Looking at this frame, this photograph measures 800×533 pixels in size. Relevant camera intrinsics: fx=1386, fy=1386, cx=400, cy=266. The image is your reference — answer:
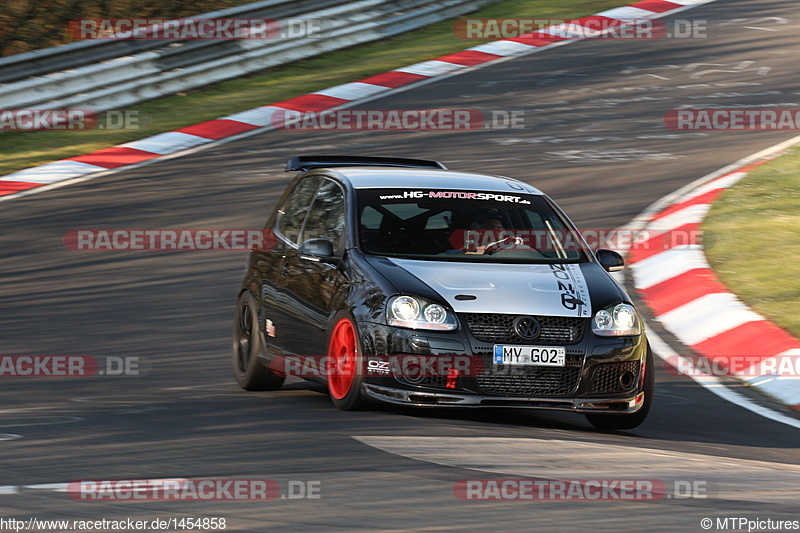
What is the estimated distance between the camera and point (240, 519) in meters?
5.50

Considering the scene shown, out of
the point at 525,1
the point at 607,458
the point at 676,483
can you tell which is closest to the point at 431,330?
the point at 607,458

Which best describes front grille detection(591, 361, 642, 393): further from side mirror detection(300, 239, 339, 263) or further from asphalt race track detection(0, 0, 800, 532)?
side mirror detection(300, 239, 339, 263)

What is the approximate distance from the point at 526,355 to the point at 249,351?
2481 mm

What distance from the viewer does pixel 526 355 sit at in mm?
7750

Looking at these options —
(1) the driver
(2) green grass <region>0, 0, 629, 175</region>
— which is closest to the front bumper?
(1) the driver

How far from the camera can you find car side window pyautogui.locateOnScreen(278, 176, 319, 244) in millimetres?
9477

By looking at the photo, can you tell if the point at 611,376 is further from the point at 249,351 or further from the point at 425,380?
the point at 249,351

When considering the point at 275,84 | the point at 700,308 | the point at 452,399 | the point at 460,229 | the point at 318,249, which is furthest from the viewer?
the point at 275,84

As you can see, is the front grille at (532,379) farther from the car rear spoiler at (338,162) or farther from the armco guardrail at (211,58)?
the armco guardrail at (211,58)

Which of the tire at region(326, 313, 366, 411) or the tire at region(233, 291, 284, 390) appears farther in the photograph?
the tire at region(233, 291, 284, 390)

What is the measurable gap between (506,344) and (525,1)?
59.5 feet

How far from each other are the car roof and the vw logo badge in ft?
4.95

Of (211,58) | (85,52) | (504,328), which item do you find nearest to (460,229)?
(504,328)

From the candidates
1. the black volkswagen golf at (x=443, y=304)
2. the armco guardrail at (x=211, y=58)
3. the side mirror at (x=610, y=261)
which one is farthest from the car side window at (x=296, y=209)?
the armco guardrail at (x=211, y=58)
